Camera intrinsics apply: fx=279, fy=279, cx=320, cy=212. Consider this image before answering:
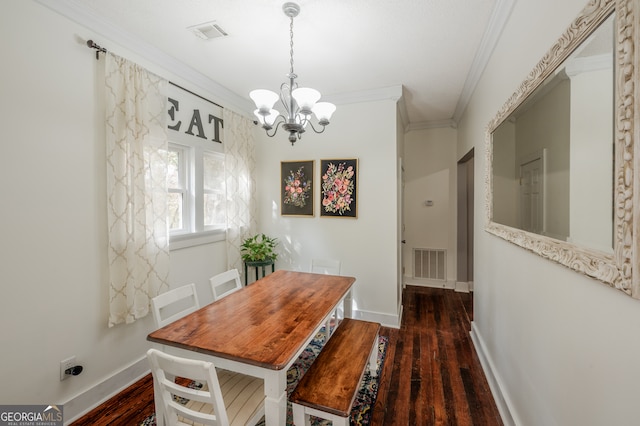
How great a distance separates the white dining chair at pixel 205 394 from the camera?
1.09 m

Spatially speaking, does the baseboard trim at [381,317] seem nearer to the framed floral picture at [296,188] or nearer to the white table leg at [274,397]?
the framed floral picture at [296,188]

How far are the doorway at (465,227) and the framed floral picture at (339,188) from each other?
215cm

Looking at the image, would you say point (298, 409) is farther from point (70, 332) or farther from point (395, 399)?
point (70, 332)

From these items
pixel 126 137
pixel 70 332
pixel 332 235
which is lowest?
pixel 70 332

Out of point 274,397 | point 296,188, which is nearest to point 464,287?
point 296,188

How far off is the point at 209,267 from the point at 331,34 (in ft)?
8.55

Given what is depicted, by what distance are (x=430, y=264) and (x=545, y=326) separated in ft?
11.8

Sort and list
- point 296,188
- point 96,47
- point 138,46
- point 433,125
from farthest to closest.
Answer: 1. point 433,125
2. point 296,188
3. point 138,46
4. point 96,47

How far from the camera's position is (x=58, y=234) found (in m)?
1.84

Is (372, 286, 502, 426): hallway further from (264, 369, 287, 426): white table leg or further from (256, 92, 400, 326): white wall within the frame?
(264, 369, 287, 426): white table leg

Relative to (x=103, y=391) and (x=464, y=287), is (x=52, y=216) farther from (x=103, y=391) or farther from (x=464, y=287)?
(x=464, y=287)

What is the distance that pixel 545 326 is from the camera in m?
1.32

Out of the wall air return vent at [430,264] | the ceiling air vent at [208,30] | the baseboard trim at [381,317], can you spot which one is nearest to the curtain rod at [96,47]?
the ceiling air vent at [208,30]

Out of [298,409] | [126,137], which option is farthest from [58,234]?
[298,409]
